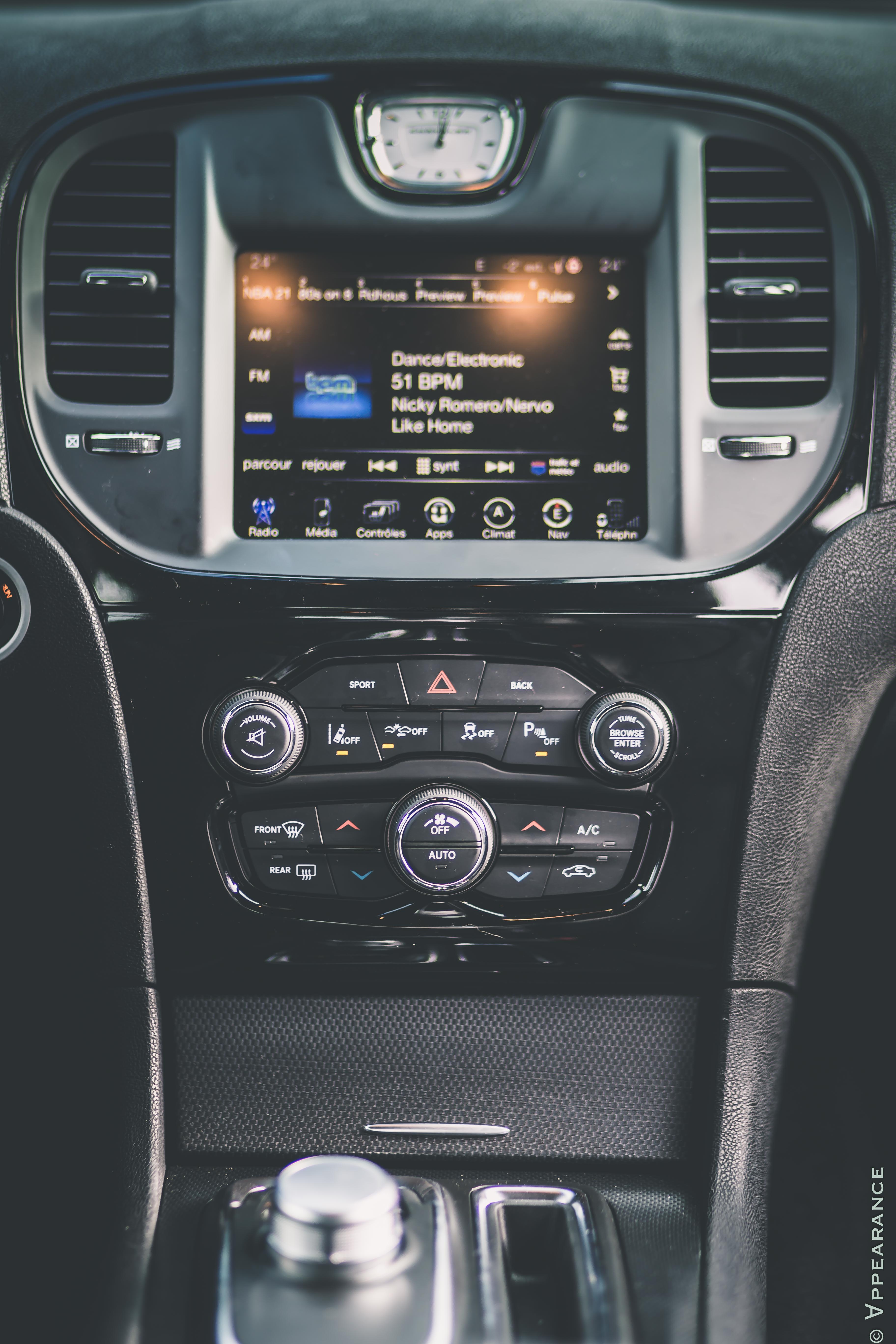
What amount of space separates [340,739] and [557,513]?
0.33 metres

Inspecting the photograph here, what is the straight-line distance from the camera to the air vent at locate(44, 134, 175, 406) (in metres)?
1.05

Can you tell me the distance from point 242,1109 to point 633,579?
71cm

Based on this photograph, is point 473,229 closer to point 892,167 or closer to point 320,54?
point 320,54

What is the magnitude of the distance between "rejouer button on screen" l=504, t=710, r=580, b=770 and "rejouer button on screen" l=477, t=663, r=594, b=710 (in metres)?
0.01

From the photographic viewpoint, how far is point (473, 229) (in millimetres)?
1049

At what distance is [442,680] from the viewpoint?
1.04 meters

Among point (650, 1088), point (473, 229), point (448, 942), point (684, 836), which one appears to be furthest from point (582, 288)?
point (650, 1088)

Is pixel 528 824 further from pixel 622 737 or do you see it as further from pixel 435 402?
pixel 435 402

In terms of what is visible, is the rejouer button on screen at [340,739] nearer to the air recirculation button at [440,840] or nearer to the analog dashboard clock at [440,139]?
the air recirculation button at [440,840]

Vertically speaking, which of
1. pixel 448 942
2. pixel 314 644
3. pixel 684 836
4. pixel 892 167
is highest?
pixel 892 167

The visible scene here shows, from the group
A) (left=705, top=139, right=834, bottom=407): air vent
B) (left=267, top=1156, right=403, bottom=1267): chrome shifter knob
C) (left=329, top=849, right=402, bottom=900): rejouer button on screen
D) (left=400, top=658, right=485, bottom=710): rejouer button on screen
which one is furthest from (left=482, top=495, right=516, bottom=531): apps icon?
(left=267, top=1156, right=403, bottom=1267): chrome shifter knob

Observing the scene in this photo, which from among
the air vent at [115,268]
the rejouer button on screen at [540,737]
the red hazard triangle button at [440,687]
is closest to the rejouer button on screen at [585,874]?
the rejouer button on screen at [540,737]

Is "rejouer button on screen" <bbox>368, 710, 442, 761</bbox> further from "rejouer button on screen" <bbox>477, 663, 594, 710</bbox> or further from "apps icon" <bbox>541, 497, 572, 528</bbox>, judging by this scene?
"apps icon" <bbox>541, 497, 572, 528</bbox>

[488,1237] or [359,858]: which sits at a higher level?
[359,858]
